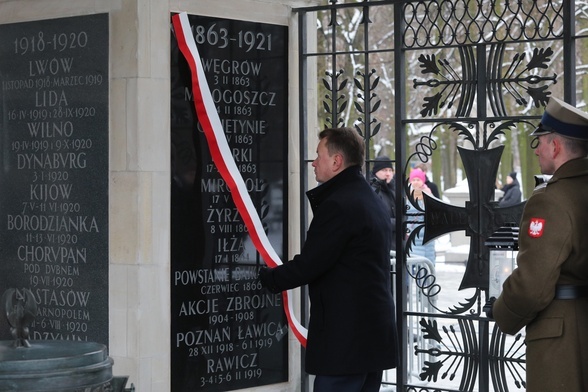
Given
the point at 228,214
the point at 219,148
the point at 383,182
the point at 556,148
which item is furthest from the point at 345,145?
the point at 383,182

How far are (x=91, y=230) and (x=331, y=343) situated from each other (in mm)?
1917

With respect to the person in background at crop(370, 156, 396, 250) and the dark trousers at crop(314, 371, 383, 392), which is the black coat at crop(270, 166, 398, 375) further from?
the person in background at crop(370, 156, 396, 250)

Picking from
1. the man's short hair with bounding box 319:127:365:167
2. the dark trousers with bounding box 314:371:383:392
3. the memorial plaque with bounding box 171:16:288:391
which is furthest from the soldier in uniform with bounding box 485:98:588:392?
the memorial plaque with bounding box 171:16:288:391

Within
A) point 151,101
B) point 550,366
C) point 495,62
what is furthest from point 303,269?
point 495,62

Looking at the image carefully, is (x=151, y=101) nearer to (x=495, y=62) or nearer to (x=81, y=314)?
(x=81, y=314)

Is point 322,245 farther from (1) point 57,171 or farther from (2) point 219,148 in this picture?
(1) point 57,171

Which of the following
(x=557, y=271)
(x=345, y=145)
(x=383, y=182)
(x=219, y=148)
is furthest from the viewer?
(x=383, y=182)

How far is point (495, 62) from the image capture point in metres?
6.62

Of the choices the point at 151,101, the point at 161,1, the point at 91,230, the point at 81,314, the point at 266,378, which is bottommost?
the point at 266,378

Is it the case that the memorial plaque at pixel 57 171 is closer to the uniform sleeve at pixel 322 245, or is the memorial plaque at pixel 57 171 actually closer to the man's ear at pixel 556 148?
the uniform sleeve at pixel 322 245

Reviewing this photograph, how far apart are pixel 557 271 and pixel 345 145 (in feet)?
4.43

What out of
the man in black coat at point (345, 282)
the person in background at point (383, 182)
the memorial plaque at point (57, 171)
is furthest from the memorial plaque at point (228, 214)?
the man in black coat at point (345, 282)

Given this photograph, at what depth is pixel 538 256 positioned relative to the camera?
14.9ft

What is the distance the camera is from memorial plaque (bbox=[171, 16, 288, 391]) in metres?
6.59
